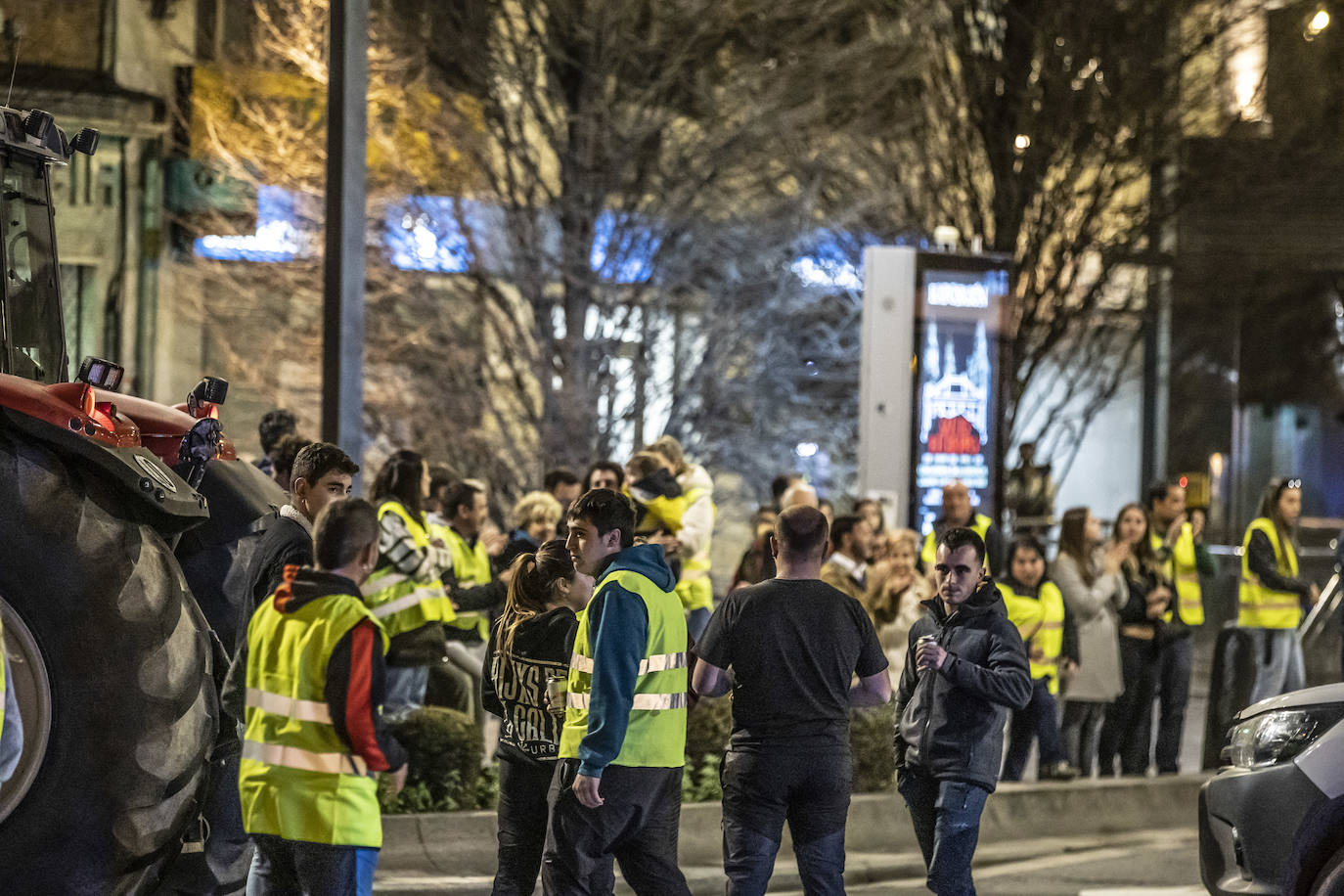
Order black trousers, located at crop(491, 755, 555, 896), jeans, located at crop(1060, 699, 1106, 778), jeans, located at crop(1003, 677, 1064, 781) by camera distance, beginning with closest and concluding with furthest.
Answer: black trousers, located at crop(491, 755, 555, 896) → jeans, located at crop(1003, 677, 1064, 781) → jeans, located at crop(1060, 699, 1106, 778)

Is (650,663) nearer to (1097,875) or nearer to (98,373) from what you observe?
(98,373)

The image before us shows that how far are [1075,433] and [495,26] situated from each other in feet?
36.8

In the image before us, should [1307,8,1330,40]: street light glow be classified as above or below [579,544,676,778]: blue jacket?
Answer: above

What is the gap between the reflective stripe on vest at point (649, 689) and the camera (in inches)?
242

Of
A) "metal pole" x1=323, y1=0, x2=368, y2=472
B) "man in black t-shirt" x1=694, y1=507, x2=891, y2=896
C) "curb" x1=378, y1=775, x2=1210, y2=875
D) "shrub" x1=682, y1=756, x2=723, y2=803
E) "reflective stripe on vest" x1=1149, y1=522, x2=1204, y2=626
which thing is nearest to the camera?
"man in black t-shirt" x1=694, y1=507, x2=891, y2=896

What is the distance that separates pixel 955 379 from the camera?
49.2 feet

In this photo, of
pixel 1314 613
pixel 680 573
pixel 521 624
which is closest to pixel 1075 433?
pixel 1314 613

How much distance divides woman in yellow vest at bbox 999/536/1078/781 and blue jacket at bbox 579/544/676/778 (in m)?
5.09

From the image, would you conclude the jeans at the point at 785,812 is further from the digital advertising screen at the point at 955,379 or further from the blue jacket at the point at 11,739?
the digital advertising screen at the point at 955,379

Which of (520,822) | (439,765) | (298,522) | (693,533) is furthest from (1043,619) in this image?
(298,522)

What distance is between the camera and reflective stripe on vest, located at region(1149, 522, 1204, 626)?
40.6 ft

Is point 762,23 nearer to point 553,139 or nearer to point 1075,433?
point 553,139

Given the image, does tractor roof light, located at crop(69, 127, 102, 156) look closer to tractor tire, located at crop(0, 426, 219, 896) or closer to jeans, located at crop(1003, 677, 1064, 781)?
tractor tire, located at crop(0, 426, 219, 896)

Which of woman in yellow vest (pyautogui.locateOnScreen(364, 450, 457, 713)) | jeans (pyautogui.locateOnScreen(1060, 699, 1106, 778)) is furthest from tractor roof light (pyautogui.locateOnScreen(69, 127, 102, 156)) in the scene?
jeans (pyautogui.locateOnScreen(1060, 699, 1106, 778))
